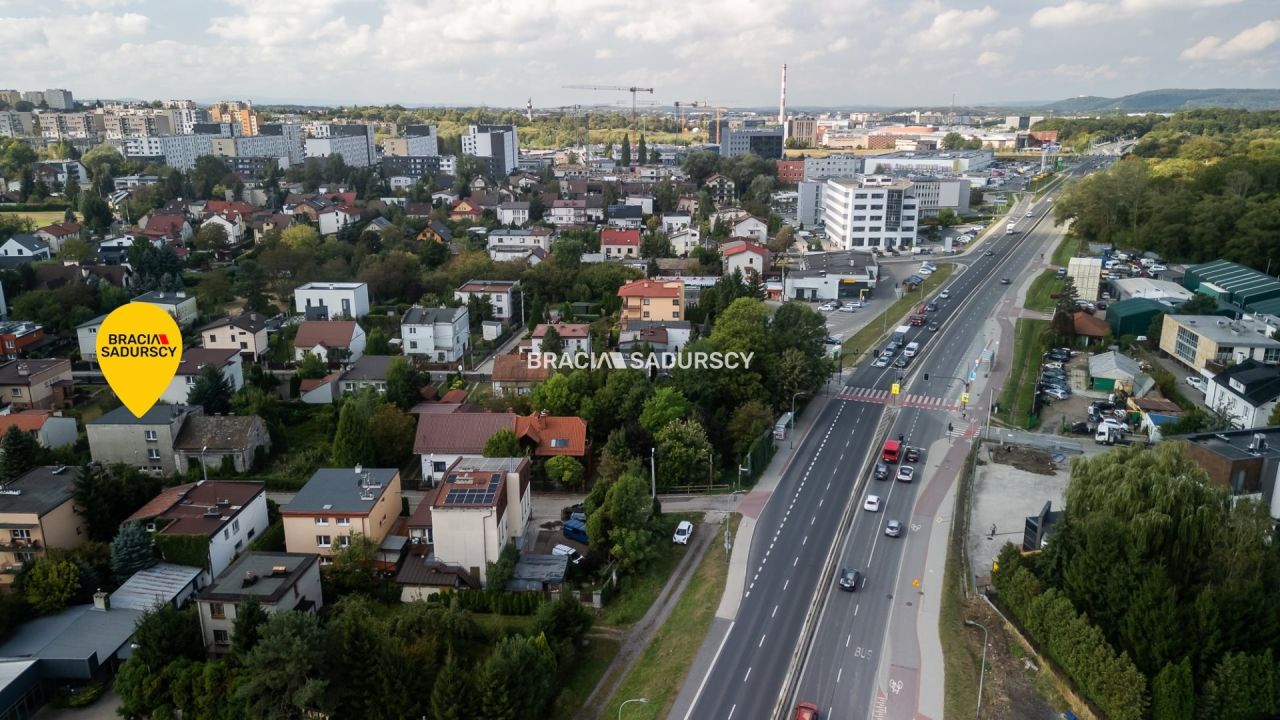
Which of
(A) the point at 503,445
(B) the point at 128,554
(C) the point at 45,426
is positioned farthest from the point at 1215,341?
(C) the point at 45,426

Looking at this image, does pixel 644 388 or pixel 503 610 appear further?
pixel 644 388

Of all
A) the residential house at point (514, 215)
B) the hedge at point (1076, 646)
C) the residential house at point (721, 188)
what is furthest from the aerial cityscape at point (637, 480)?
the residential house at point (721, 188)

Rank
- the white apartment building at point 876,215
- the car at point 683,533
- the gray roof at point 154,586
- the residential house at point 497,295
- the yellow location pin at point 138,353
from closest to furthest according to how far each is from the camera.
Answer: the gray roof at point 154,586
the car at point 683,533
the yellow location pin at point 138,353
the residential house at point 497,295
the white apartment building at point 876,215

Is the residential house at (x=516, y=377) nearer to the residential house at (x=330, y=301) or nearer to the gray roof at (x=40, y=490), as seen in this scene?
the gray roof at (x=40, y=490)

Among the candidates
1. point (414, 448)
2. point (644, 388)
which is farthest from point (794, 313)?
point (414, 448)

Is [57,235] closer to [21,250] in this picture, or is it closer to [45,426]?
[21,250]

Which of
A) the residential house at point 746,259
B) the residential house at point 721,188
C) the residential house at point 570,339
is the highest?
the residential house at point 721,188

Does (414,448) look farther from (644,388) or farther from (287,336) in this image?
(287,336)
